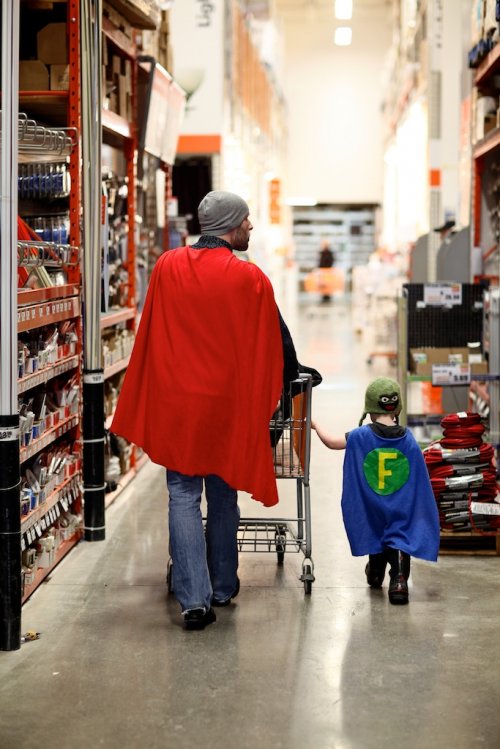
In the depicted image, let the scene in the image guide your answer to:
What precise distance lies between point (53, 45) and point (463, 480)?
314cm

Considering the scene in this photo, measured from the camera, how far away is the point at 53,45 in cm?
572

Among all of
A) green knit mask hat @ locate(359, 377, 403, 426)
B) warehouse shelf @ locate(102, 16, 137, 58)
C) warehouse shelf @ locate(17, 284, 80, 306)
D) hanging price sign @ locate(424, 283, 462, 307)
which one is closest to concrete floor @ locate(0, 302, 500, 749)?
green knit mask hat @ locate(359, 377, 403, 426)

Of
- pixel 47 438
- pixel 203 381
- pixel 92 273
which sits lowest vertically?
pixel 47 438

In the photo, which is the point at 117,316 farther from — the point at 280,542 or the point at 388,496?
the point at 388,496

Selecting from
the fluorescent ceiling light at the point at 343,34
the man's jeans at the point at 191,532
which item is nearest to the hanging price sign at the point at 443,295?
the man's jeans at the point at 191,532

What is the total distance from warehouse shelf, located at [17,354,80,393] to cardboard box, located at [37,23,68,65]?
1.58 metres

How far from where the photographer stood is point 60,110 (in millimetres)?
6199

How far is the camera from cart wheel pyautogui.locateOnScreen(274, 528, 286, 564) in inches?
201

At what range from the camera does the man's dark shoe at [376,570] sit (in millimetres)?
4938

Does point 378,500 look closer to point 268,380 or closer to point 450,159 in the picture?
point 268,380

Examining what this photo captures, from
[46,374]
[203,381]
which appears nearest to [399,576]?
[203,381]

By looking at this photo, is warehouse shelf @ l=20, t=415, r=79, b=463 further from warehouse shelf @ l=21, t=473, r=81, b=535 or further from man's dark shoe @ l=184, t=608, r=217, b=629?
man's dark shoe @ l=184, t=608, r=217, b=629

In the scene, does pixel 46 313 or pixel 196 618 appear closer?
pixel 196 618

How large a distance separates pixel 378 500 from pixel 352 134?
3011 centimetres
